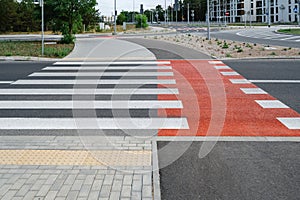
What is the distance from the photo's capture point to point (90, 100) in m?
9.31

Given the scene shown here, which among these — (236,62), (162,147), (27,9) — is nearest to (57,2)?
(236,62)

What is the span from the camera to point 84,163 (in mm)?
5137

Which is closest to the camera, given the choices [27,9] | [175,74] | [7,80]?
[7,80]

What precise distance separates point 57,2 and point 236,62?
13042mm

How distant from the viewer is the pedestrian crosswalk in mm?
7250

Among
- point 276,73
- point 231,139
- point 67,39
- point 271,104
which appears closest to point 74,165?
point 231,139

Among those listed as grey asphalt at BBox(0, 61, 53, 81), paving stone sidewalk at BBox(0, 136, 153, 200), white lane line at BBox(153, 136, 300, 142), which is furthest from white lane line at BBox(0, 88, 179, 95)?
paving stone sidewalk at BBox(0, 136, 153, 200)

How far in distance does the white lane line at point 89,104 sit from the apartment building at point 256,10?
88124 millimetres

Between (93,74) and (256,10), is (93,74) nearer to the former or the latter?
(93,74)

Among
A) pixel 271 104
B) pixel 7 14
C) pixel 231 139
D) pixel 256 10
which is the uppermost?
pixel 256 10

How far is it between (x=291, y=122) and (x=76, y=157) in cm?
397

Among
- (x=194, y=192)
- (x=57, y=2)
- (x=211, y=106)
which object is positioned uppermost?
(x=57, y=2)

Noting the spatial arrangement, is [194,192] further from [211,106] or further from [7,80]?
[7,80]

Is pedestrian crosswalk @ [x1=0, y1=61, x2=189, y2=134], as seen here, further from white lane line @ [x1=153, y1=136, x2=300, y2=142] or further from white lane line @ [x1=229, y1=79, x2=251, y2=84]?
white lane line @ [x1=229, y1=79, x2=251, y2=84]
